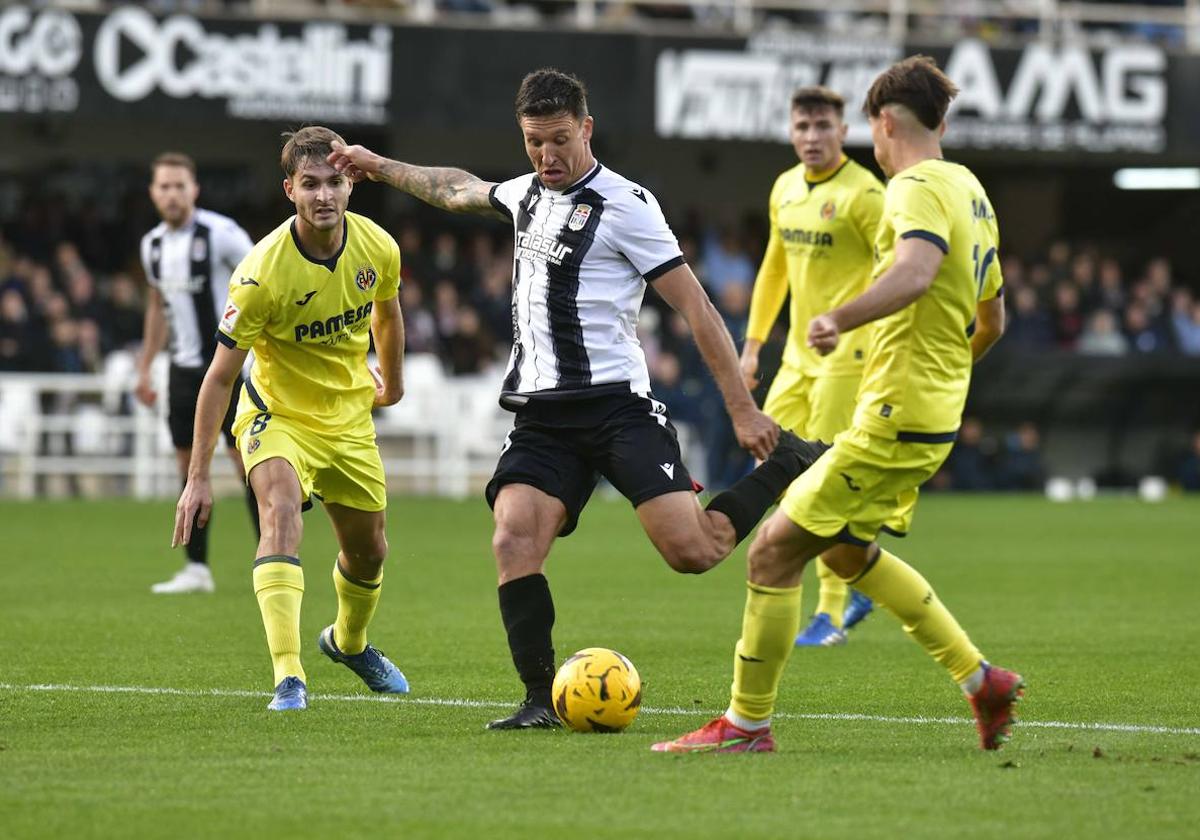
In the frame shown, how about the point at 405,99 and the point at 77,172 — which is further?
the point at 77,172

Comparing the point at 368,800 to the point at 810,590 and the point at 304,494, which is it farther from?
the point at 810,590

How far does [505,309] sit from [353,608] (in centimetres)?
1687

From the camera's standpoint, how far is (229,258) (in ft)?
40.0

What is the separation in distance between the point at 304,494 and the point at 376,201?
21206 mm

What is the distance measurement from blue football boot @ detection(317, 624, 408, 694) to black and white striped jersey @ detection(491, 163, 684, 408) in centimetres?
149

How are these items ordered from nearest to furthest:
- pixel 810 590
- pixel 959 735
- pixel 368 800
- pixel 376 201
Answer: pixel 368 800 → pixel 959 735 → pixel 810 590 → pixel 376 201


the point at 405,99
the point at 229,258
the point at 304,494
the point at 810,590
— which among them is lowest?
the point at 810,590

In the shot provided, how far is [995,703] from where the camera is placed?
6574 mm

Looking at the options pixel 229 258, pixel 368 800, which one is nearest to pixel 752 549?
pixel 368 800

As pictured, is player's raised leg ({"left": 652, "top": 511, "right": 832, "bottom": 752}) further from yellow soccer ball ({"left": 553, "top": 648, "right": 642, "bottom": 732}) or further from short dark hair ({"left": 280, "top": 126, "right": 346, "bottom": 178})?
short dark hair ({"left": 280, "top": 126, "right": 346, "bottom": 178})

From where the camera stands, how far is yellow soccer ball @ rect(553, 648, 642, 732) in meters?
6.98

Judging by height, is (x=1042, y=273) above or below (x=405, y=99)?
below

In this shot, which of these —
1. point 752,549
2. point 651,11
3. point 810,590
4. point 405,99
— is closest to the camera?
point 752,549

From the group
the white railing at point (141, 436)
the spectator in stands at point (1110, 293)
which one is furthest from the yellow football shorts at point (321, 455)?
the spectator in stands at point (1110, 293)
